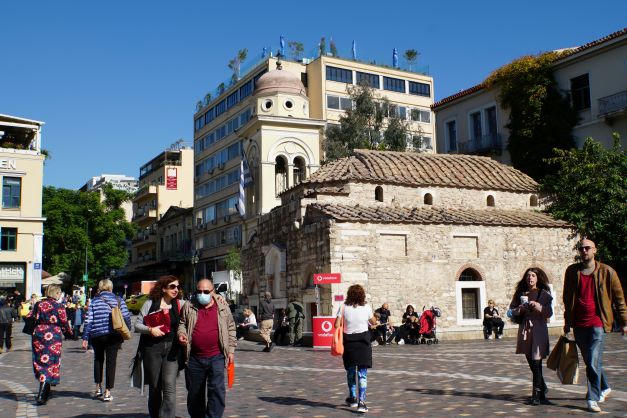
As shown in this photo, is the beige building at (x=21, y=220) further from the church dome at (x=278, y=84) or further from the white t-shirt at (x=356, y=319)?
the white t-shirt at (x=356, y=319)

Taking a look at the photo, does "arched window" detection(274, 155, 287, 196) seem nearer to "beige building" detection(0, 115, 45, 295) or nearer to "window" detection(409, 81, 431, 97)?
"beige building" detection(0, 115, 45, 295)

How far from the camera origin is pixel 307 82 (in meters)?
58.3

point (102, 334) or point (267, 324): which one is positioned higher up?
point (102, 334)

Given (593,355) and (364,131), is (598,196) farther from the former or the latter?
(364,131)

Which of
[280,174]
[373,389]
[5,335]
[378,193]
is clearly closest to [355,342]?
[373,389]

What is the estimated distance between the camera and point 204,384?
7.43 meters

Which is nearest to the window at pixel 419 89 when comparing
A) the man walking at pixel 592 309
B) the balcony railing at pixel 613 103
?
the balcony railing at pixel 613 103

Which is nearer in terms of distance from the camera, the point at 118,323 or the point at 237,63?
the point at 118,323

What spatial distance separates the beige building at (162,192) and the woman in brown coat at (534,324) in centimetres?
6844

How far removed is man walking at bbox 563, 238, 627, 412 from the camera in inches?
330

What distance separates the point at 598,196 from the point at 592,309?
2095 centimetres

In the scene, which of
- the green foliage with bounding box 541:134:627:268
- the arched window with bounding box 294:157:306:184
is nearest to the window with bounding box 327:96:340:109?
the arched window with bounding box 294:157:306:184

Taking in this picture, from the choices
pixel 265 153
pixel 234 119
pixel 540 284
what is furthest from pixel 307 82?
pixel 540 284

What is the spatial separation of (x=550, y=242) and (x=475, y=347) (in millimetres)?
8944
